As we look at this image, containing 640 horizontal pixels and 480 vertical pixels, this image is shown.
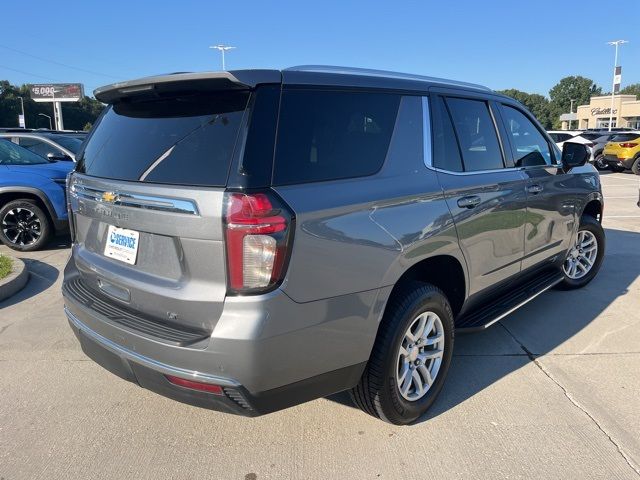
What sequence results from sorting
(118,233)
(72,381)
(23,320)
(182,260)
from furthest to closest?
1. (23,320)
2. (72,381)
3. (118,233)
4. (182,260)

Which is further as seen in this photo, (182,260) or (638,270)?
(638,270)

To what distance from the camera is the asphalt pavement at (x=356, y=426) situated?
255 cm

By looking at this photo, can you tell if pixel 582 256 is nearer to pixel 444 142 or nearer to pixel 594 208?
pixel 594 208

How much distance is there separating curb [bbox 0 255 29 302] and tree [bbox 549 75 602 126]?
126m

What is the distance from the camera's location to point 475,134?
3506mm

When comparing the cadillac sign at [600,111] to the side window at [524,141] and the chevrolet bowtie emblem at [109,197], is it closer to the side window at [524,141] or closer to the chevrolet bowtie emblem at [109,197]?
the side window at [524,141]

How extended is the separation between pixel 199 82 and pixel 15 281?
13.6 ft

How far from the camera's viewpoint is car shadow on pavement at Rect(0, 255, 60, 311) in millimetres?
5118

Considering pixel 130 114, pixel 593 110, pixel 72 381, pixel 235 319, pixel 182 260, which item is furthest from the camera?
pixel 593 110

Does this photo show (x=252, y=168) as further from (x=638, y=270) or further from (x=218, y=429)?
(x=638, y=270)

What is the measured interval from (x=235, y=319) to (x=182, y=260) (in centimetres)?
38

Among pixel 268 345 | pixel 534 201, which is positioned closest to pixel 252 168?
pixel 268 345

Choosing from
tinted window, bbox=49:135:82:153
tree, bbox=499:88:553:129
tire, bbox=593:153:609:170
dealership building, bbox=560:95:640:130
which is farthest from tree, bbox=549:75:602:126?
tinted window, bbox=49:135:82:153

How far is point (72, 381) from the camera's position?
3441 millimetres
